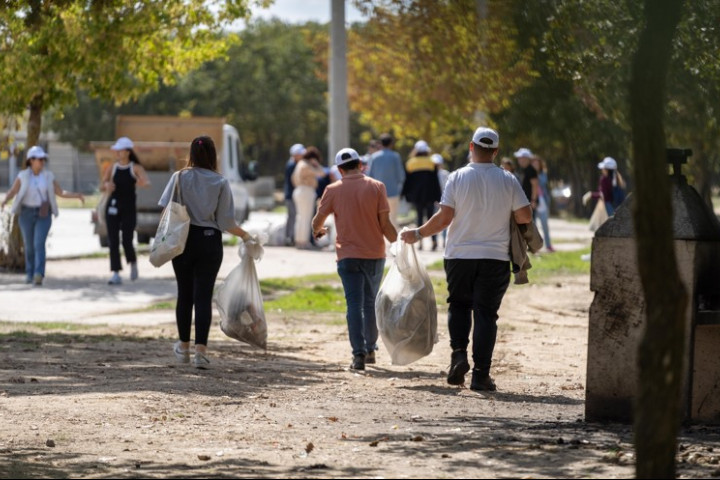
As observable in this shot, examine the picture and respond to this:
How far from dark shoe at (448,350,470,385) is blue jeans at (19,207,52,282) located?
29.9ft

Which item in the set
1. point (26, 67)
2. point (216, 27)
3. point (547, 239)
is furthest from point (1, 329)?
point (547, 239)

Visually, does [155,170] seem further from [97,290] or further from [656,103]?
[656,103]

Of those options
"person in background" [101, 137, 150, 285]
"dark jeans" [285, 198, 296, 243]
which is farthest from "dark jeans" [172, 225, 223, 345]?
"dark jeans" [285, 198, 296, 243]

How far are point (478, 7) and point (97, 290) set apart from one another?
6558mm

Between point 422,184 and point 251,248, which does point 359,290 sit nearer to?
point 251,248

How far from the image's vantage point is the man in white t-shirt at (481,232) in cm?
984

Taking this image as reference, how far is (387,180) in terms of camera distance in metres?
24.6

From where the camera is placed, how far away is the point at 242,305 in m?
11.3

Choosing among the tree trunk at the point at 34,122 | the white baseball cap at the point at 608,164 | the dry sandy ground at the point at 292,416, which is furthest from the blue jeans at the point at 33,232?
the white baseball cap at the point at 608,164

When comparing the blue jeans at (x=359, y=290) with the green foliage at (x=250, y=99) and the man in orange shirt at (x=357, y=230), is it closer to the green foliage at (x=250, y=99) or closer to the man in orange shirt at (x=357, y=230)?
the man in orange shirt at (x=357, y=230)

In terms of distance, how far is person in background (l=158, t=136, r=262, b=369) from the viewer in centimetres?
1074

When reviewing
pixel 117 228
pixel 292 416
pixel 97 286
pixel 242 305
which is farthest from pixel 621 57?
pixel 97 286

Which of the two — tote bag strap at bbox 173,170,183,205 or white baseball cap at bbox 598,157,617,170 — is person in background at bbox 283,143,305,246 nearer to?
white baseball cap at bbox 598,157,617,170

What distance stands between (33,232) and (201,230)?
792 centimetres
